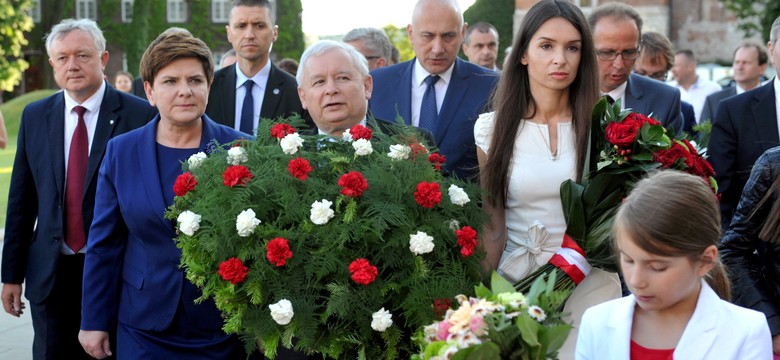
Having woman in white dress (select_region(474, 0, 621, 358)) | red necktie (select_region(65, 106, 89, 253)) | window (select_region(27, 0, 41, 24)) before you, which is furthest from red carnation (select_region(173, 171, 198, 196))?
window (select_region(27, 0, 41, 24))

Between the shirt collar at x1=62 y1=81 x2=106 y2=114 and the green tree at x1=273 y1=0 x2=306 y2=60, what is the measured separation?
4590 cm

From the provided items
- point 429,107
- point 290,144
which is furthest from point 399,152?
point 429,107

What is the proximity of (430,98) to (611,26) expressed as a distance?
1.19m

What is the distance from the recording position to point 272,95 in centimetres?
704

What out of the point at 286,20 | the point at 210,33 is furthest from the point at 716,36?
the point at 210,33

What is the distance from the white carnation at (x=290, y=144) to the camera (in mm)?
3842

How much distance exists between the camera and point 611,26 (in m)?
6.11

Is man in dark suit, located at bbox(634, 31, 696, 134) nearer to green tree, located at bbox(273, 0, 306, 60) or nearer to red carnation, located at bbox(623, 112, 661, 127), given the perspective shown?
red carnation, located at bbox(623, 112, 661, 127)

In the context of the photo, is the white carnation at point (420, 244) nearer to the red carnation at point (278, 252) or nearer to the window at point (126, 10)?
the red carnation at point (278, 252)

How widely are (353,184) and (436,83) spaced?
2.50 meters

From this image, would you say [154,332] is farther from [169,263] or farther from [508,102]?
[508,102]

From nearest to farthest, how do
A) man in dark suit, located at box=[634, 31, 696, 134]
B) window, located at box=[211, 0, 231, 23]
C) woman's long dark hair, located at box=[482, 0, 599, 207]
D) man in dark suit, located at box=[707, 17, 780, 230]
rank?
woman's long dark hair, located at box=[482, 0, 599, 207] → man in dark suit, located at box=[707, 17, 780, 230] → man in dark suit, located at box=[634, 31, 696, 134] → window, located at box=[211, 0, 231, 23]

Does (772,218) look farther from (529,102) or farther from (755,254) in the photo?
(529,102)

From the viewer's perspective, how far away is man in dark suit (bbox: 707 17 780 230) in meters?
5.66
